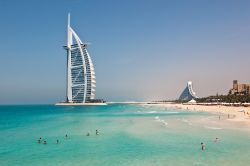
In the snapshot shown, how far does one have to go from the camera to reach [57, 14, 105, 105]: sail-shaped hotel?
19177 cm

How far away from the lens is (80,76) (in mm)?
193125

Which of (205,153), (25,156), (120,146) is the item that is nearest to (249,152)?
(205,153)

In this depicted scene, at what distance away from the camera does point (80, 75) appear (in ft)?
634

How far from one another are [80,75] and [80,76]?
2.01 ft

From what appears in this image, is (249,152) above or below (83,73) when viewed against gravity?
below

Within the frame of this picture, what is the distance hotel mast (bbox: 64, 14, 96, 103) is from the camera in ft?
629

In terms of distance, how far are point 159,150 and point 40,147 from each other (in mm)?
13243

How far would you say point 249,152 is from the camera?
29.2 m

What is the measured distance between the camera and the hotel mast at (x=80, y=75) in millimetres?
191750

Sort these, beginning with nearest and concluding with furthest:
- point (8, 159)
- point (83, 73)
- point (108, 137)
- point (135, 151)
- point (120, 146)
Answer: point (8, 159), point (135, 151), point (120, 146), point (108, 137), point (83, 73)

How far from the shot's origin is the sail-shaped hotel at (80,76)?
191775mm

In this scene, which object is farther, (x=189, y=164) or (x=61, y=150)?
(x=61, y=150)

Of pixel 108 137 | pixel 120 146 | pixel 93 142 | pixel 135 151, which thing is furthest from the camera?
pixel 108 137

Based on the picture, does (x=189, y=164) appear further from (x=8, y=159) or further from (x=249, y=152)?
(x=8, y=159)
